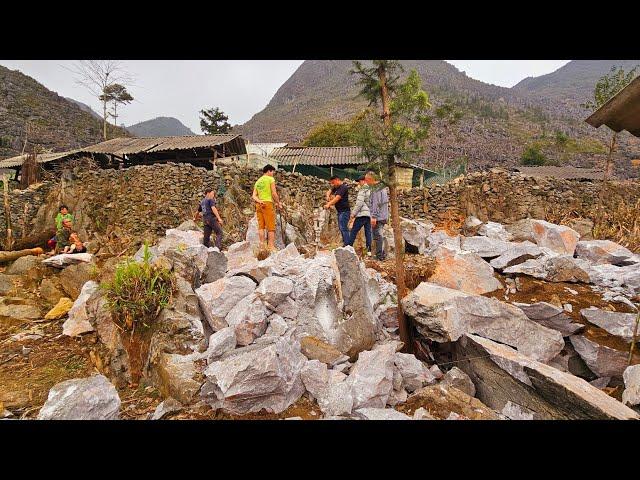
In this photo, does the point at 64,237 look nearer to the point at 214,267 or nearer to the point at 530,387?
the point at 214,267

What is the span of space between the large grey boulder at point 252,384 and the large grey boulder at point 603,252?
23.1ft

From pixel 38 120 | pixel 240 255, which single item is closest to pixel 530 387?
pixel 240 255

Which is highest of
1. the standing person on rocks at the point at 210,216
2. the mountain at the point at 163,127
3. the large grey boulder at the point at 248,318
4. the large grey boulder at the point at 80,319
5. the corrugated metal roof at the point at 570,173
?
the mountain at the point at 163,127

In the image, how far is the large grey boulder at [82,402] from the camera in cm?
251

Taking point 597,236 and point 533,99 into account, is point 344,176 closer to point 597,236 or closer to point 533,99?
point 597,236

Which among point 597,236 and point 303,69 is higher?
point 303,69

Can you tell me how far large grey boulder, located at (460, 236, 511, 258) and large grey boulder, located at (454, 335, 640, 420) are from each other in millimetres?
3124

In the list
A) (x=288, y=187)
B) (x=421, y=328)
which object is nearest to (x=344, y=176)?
(x=288, y=187)

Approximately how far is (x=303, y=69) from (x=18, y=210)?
121 metres

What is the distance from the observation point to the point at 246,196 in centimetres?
1278

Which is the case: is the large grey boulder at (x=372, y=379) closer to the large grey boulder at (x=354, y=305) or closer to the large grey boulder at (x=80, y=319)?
the large grey boulder at (x=354, y=305)

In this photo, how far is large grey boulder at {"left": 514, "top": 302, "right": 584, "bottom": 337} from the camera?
13.5 ft

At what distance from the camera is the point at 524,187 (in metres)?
12.9

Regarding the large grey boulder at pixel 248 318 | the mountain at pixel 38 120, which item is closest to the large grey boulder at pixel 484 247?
the large grey boulder at pixel 248 318
